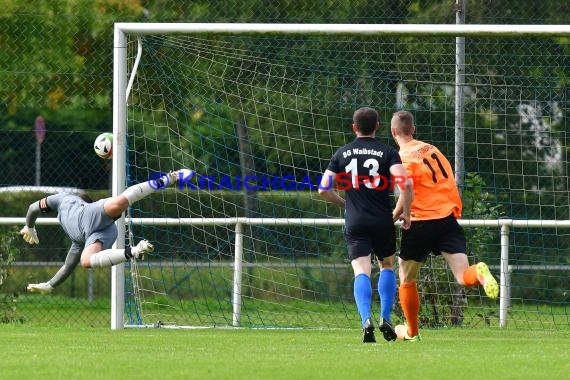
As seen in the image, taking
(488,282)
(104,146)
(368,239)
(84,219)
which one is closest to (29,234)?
(84,219)

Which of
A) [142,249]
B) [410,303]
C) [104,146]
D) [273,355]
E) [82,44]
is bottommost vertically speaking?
[273,355]

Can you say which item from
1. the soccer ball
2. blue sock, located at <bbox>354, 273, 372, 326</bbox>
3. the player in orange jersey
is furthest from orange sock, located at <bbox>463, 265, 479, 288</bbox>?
the soccer ball

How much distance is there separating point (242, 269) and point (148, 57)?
7.84 feet

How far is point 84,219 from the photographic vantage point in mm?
10359

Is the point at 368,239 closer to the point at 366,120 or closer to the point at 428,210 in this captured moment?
the point at 428,210

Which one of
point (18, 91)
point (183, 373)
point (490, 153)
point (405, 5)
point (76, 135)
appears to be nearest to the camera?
point (183, 373)

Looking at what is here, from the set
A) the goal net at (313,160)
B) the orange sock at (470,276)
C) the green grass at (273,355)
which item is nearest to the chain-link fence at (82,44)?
the goal net at (313,160)

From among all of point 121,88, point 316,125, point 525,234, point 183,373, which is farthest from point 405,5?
point 183,373

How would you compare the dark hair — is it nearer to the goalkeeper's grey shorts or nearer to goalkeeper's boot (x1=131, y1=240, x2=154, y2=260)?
goalkeeper's boot (x1=131, y1=240, x2=154, y2=260)

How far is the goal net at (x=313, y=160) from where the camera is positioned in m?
12.1

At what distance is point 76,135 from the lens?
699 inches

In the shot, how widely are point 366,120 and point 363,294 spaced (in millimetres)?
1309

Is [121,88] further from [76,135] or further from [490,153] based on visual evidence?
[76,135]

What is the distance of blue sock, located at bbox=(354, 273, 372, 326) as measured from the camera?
9.01 meters
